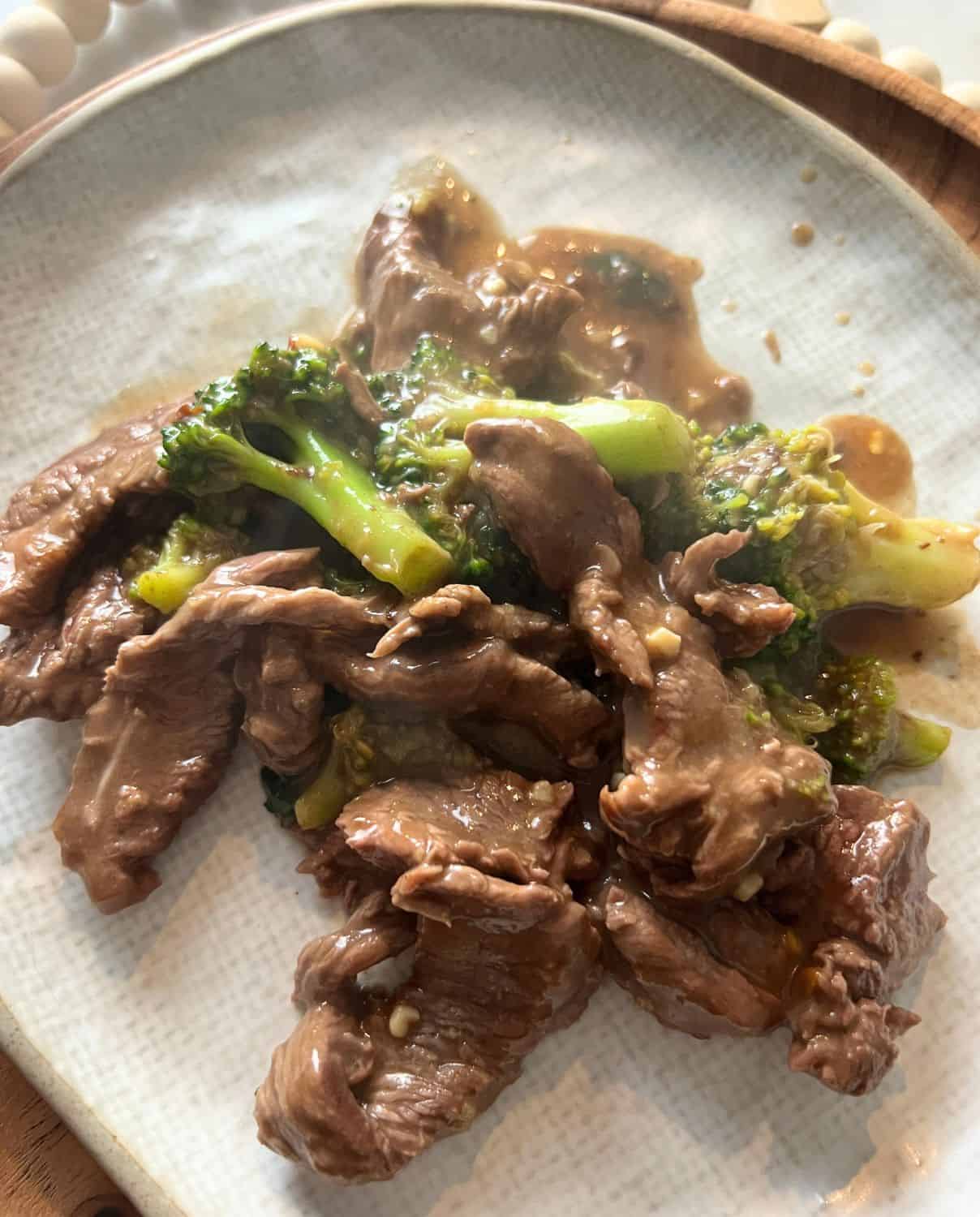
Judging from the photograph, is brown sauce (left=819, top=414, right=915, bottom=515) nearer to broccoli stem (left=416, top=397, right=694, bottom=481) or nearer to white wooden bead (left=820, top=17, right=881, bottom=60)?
broccoli stem (left=416, top=397, right=694, bottom=481)

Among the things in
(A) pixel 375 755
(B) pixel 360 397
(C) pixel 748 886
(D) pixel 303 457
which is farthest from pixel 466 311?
(C) pixel 748 886

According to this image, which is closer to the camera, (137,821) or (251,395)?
(251,395)

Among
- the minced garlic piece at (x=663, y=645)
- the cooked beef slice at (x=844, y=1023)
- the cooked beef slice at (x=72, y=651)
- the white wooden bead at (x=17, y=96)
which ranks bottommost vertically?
the cooked beef slice at (x=844, y=1023)

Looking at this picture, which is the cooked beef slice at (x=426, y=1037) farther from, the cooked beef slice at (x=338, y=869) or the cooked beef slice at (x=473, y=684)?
the cooked beef slice at (x=473, y=684)

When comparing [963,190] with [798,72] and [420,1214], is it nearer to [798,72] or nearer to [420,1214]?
[798,72]

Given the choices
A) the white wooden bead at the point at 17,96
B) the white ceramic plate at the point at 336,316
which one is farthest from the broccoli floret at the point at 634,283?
the white wooden bead at the point at 17,96

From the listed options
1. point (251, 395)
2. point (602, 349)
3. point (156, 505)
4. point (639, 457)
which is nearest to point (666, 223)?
point (602, 349)
